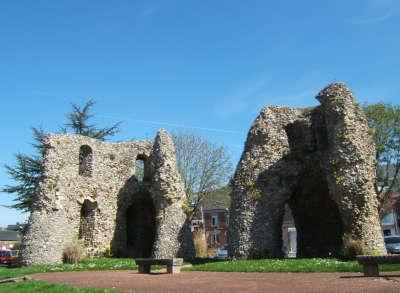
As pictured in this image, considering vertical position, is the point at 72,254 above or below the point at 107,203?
below

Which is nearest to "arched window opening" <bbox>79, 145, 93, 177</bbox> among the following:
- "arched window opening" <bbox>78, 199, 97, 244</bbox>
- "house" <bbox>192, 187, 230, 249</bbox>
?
"arched window opening" <bbox>78, 199, 97, 244</bbox>

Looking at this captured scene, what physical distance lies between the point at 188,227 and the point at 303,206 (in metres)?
7.24

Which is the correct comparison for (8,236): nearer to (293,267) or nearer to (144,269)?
(144,269)

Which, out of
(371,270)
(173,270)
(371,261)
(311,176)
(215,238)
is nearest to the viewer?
(371,261)

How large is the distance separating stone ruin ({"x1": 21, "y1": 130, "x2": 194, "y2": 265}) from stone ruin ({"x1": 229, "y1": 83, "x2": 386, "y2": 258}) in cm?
459

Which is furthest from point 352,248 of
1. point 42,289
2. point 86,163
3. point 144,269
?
point 86,163

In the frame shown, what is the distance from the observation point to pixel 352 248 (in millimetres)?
19000

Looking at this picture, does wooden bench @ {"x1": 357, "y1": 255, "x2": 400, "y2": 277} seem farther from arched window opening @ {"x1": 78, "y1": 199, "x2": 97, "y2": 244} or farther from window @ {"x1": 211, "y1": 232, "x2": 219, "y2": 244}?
window @ {"x1": 211, "y1": 232, "x2": 219, "y2": 244}

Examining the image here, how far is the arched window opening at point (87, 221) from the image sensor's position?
2788 centimetres

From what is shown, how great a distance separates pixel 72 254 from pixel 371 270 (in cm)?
1700

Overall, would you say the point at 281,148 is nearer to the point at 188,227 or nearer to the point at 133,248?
the point at 188,227

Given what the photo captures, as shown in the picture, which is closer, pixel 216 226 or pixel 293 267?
pixel 293 267

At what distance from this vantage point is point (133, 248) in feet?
100

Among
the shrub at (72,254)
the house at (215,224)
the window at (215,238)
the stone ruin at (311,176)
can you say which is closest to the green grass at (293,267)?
the stone ruin at (311,176)
